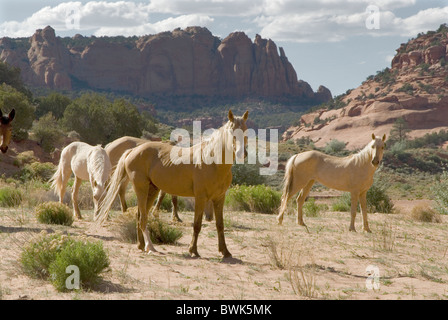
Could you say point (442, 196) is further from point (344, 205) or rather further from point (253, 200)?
point (253, 200)

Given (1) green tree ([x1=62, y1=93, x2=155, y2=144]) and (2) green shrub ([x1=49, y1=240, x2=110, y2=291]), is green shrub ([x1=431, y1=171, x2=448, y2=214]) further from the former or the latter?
(1) green tree ([x1=62, y1=93, x2=155, y2=144])

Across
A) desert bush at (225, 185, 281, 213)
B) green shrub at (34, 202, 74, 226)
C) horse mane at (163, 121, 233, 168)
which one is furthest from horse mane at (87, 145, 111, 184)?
desert bush at (225, 185, 281, 213)

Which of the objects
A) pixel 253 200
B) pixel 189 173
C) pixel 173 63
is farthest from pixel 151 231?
pixel 173 63

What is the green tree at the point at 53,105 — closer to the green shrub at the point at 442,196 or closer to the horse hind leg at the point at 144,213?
the green shrub at the point at 442,196

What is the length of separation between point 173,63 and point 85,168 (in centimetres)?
15582

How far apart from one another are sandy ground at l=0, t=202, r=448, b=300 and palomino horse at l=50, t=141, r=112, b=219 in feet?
2.30

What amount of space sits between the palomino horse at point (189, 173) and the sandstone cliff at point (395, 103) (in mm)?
75514

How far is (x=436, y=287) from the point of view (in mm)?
6516

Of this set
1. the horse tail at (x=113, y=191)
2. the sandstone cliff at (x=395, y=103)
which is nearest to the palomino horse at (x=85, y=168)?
the horse tail at (x=113, y=191)

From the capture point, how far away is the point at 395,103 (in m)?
92.5

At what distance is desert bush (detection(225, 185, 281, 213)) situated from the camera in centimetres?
1473

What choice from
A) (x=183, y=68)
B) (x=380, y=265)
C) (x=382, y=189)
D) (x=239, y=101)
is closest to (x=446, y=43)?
(x=239, y=101)
